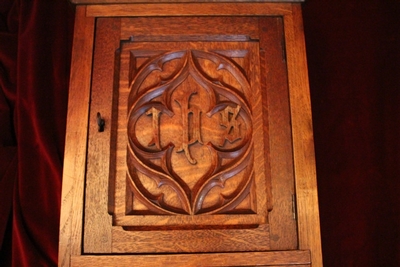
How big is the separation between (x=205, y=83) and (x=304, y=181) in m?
0.32

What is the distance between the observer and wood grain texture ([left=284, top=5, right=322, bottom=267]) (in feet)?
3.00

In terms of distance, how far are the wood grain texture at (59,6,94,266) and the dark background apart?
1.56ft

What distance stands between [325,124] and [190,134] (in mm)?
660

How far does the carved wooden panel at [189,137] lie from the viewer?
0.94 metres

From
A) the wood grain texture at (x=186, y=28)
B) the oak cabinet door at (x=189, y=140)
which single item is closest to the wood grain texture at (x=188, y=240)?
the oak cabinet door at (x=189, y=140)

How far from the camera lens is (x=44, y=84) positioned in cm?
148

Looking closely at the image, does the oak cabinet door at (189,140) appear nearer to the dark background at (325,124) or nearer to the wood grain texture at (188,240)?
the wood grain texture at (188,240)

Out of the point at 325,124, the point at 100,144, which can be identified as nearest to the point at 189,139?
the point at 100,144

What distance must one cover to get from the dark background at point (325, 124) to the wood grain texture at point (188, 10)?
51 cm

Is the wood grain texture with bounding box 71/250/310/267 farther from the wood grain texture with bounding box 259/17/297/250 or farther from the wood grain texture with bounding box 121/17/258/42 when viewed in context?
the wood grain texture with bounding box 121/17/258/42

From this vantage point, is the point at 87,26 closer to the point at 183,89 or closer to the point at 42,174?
the point at 183,89

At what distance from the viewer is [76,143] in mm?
957

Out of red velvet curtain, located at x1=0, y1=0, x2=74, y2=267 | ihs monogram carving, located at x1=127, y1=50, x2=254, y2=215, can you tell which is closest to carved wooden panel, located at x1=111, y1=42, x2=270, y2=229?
ihs monogram carving, located at x1=127, y1=50, x2=254, y2=215

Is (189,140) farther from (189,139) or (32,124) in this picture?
(32,124)
